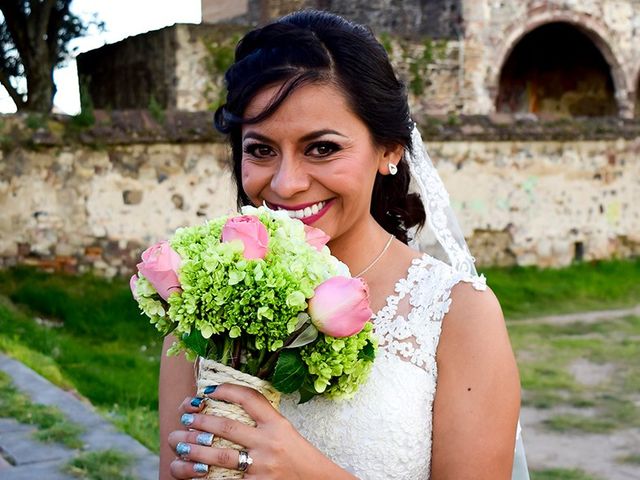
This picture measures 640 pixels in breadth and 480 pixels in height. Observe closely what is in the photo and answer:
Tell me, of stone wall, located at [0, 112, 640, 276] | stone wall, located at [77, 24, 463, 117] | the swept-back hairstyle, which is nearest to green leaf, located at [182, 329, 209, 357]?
the swept-back hairstyle

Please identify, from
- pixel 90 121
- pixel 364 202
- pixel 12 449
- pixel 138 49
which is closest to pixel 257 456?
pixel 364 202

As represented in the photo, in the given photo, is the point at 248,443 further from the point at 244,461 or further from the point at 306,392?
the point at 306,392

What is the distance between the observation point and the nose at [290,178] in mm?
1948

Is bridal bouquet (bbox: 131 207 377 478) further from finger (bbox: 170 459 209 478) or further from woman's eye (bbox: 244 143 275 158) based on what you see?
woman's eye (bbox: 244 143 275 158)

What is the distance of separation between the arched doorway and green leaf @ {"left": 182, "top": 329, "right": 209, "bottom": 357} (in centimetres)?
1969

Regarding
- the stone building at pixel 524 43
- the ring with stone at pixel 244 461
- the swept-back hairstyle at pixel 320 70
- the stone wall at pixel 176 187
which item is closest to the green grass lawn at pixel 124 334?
the stone wall at pixel 176 187

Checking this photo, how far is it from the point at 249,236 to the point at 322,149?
34cm

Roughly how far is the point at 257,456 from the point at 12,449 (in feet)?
9.07

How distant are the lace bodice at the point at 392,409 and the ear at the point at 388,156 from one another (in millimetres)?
299

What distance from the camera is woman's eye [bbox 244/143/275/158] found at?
201 cm

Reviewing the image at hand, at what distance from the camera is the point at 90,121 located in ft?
30.2

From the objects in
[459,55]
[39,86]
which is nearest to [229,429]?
[459,55]

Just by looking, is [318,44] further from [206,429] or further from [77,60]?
[77,60]

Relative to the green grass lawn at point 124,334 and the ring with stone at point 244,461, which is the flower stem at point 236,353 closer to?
the ring with stone at point 244,461
